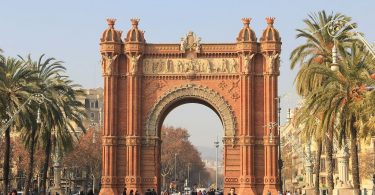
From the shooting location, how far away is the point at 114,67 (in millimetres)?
71750

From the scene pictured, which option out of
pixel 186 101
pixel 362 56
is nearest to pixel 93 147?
pixel 186 101

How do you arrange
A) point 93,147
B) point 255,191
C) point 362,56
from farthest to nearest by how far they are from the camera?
point 93,147, point 255,191, point 362,56

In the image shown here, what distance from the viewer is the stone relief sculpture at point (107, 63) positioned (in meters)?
71.4

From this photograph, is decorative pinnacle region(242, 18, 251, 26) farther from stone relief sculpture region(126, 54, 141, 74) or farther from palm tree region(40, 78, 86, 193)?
palm tree region(40, 78, 86, 193)

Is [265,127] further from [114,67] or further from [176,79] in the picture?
[114,67]

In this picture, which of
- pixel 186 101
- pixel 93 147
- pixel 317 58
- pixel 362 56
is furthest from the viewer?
pixel 93 147

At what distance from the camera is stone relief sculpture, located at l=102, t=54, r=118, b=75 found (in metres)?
71.4

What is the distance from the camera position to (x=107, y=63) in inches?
2815

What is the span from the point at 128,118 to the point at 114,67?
4736mm

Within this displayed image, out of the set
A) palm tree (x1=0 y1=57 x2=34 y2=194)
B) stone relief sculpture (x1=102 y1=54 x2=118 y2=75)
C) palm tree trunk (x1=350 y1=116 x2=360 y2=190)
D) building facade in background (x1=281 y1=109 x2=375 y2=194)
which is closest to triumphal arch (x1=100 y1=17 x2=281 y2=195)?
stone relief sculpture (x1=102 y1=54 x2=118 y2=75)

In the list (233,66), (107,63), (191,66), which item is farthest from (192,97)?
(107,63)

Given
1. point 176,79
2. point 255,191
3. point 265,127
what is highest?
point 176,79

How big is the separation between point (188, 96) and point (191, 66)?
107 inches

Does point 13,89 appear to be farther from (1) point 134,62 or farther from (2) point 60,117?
(1) point 134,62
